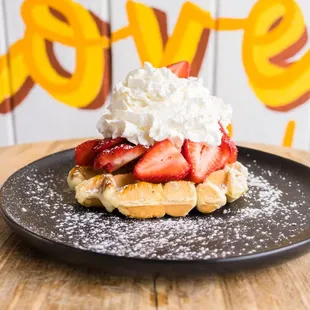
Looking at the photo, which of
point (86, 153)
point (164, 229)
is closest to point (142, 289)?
point (164, 229)

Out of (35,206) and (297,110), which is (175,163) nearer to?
(35,206)

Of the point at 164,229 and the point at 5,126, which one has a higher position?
the point at 164,229

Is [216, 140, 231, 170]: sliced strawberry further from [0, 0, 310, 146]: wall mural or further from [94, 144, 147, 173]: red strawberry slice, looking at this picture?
[0, 0, 310, 146]: wall mural

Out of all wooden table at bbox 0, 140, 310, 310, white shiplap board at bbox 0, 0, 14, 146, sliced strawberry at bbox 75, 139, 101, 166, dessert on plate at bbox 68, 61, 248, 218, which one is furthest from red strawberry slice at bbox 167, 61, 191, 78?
white shiplap board at bbox 0, 0, 14, 146

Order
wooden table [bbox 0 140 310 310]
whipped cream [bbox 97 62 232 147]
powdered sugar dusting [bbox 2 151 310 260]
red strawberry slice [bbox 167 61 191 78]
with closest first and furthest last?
wooden table [bbox 0 140 310 310] → powdered sugar dusting [bbox 2 151 310 260] → whipped cream [bbox 97 62 232 147] → red strawberry slice [bbox 167 61 191 78]

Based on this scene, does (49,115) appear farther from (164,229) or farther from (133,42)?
(164,229)
